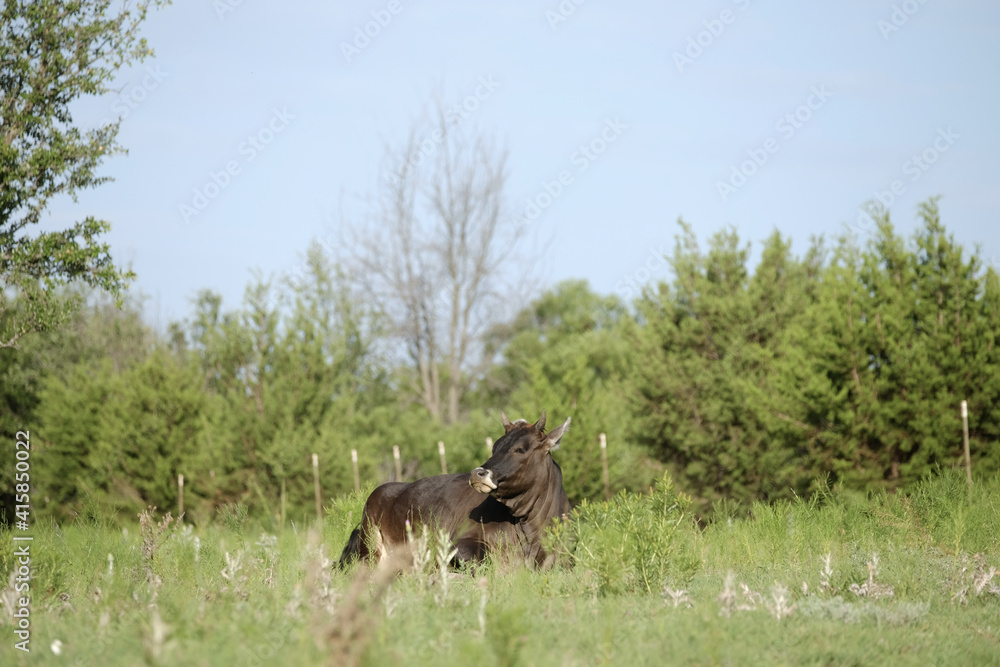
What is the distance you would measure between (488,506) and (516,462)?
2.10 ft

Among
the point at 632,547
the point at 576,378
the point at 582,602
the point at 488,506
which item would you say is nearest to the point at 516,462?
the point at 488,506

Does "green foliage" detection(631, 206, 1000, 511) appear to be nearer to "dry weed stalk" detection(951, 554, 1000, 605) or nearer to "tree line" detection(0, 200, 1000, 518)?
"tree line" detection(0, 200, 1000, 518)

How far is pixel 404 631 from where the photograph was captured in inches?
144

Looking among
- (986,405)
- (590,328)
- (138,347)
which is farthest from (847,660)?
(590,328)

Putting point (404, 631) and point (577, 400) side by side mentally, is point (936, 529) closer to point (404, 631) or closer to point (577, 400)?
point (404, 631)

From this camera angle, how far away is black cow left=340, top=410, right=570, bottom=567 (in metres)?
7.02

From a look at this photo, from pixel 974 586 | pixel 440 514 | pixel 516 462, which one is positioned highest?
pixel 516 462

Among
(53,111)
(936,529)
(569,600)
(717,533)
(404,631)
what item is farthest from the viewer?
(53,111)

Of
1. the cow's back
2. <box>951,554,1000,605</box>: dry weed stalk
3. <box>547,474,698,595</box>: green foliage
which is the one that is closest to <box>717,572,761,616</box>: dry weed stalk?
<box>547,474,698,595</box>: green foliage

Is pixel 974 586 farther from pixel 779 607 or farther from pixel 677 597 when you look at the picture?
pixel 677 597

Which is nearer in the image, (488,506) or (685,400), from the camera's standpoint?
(488,506)

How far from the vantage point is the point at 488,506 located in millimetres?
7504

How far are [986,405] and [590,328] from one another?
34490mm

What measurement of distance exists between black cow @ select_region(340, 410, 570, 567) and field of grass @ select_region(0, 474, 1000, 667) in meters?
0.54
